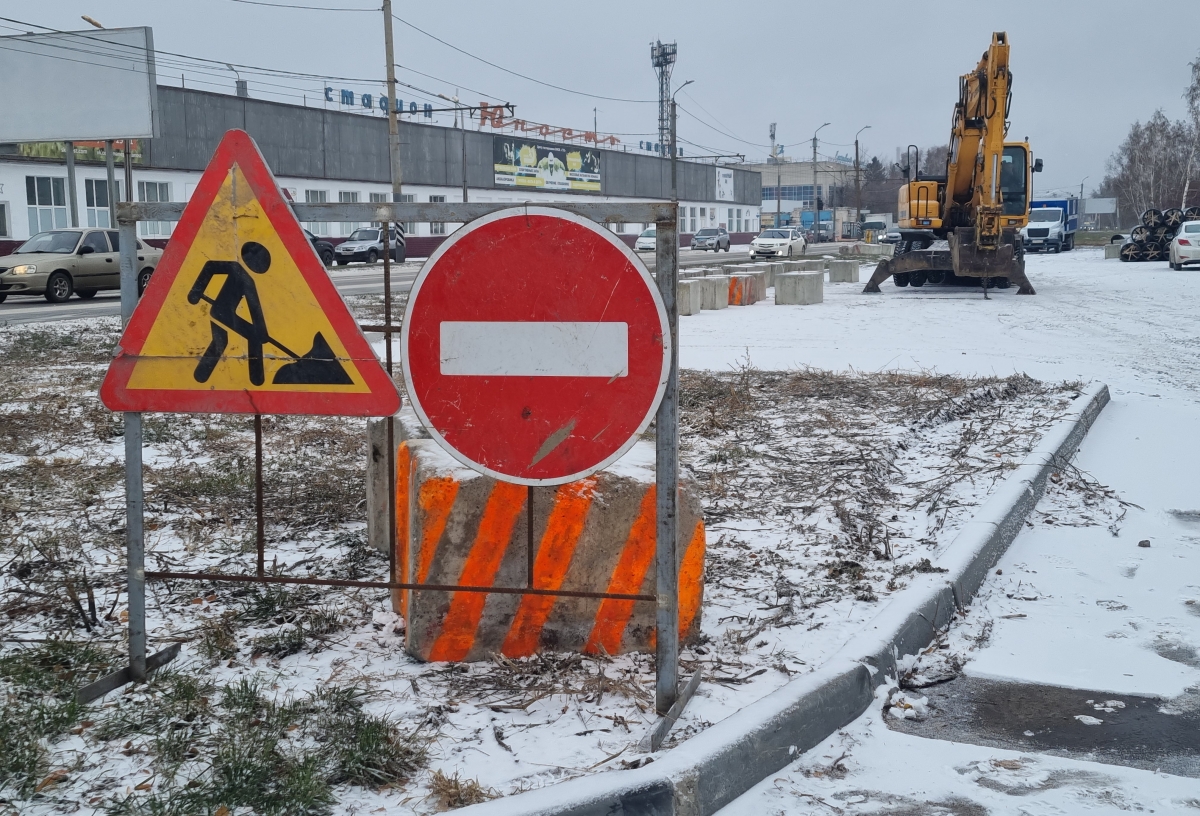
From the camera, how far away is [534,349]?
10.3 feet

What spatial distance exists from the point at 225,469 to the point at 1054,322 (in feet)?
49.6

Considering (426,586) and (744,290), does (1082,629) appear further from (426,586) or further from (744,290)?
(744,290)

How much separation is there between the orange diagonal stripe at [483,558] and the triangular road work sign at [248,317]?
0.55m

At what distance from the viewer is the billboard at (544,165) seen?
68.1m

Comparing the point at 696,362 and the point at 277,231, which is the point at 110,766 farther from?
the point at 696,362

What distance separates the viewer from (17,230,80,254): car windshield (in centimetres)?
2434

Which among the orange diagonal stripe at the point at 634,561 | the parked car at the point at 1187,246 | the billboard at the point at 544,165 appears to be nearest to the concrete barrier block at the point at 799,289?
the parked car at the point at 1187,246

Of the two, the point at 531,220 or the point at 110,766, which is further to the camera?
the point at 531,220

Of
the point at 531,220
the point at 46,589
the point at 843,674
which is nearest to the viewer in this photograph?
the point at 531,220

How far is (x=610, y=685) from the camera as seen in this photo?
3412 mm

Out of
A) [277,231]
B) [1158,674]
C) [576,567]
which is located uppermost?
[277,231]

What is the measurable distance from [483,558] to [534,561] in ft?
0.57

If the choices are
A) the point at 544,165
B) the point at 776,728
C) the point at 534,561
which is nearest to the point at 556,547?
the point at 534,561

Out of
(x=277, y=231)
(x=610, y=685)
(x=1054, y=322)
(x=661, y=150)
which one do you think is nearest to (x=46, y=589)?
(x=277, y=231)
